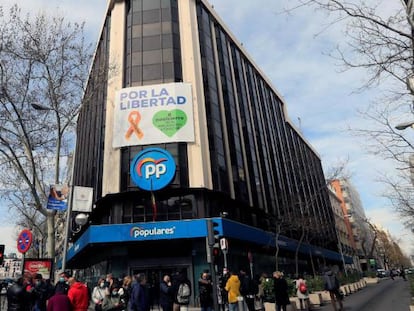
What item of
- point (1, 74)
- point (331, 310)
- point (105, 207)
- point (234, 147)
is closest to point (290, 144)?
point (234, 147)

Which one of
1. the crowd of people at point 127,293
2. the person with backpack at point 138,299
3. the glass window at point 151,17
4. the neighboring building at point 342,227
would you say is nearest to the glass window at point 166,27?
the glass window at point 151,17

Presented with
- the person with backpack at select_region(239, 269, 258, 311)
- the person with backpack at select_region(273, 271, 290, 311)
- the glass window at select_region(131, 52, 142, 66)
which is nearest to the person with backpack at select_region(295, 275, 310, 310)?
the person with backpack at select_region(273, 271, 290, 311)

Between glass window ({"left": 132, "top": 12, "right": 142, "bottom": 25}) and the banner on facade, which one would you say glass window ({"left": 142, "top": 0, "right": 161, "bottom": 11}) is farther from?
the banner on facade

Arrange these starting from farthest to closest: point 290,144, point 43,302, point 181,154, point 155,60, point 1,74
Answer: point 290,144, point 155,60, point 181,154, point 1,74, point 43,302

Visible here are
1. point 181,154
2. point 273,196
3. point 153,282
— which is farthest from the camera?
point 273,196

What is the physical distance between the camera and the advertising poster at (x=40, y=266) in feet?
45.0

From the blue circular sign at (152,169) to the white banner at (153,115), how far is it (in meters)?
0.91

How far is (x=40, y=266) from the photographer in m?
13.8

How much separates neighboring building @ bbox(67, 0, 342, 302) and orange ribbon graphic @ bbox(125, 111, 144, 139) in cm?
8

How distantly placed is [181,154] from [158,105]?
4.09 m

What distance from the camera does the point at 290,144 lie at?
175 ft

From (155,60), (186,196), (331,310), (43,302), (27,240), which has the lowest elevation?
(331,310)

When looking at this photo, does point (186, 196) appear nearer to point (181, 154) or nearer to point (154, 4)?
point (181, 154)

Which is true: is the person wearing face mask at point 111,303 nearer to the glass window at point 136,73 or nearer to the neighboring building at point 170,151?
the neighboring building at point 170,151
